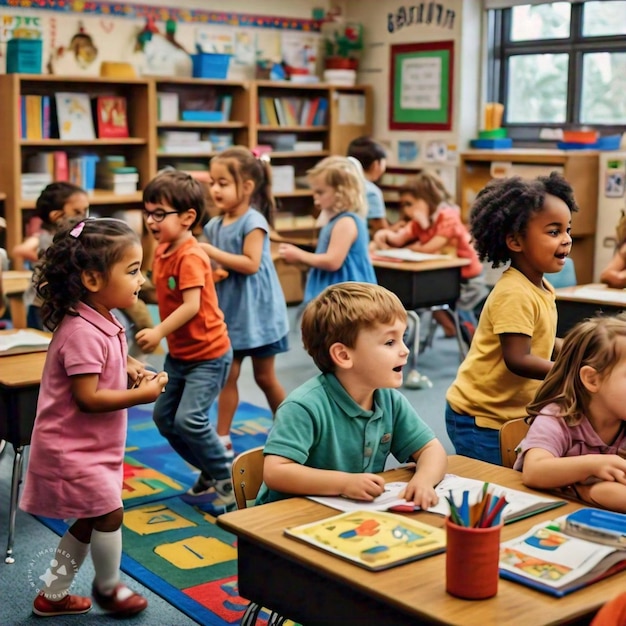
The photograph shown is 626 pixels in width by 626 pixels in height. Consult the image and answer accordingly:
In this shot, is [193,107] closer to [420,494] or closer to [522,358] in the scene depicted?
[522,358]

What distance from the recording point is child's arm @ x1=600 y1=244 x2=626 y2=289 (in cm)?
Result: 434

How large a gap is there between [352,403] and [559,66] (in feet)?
20.2

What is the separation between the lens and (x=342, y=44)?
8.28m

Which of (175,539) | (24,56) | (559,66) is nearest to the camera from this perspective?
(175,539)

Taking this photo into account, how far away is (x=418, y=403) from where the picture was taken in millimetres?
5176

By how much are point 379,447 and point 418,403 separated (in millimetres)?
3105

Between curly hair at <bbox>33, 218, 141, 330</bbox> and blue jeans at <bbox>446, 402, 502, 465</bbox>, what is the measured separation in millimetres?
970

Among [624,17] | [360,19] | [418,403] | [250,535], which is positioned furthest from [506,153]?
[250,535]

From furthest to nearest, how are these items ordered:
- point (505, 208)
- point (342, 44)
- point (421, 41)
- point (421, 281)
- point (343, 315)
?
point (342, 44)
point (421, 41)
point (421, 281)
point (505, 208)
point (343, 315)

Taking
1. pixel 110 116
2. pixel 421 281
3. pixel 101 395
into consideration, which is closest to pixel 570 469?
pixel 101 395

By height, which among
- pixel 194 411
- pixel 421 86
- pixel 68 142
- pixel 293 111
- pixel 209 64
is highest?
pixel 209 64

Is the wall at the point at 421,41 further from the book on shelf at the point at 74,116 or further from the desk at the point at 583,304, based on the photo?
the desk at the point at 583,304

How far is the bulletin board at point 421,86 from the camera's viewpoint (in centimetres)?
784

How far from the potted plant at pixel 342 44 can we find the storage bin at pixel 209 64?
1.08 metres
